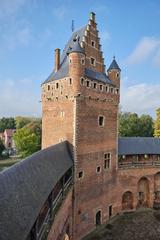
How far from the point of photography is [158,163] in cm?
2556

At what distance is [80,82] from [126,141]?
35.9 ft

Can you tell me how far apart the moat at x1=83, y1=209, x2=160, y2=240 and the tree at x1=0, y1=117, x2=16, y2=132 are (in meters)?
76.6

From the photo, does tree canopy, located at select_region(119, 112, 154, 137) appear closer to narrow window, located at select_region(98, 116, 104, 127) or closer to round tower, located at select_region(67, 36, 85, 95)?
narrow window, located at select_region(98, 116, 104, 127)

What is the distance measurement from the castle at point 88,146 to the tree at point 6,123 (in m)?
73.9

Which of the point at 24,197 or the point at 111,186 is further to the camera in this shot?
the point at 111,186

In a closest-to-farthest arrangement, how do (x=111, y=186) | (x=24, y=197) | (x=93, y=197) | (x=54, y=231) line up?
(x=24, y=197)
(x=54, y=231)
(x=93, y=197)
(x=111, y=186)

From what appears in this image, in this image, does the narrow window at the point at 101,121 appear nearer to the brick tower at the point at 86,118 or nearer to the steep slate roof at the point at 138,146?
the brick tower at the point at 86,118

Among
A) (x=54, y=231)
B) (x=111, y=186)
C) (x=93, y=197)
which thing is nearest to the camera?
(x=54, y=231)

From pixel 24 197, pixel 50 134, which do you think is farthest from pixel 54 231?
pixel 50 134

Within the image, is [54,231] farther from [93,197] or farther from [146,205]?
[146,205]

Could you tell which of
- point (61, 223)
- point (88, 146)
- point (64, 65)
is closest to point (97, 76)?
point (64, 65)

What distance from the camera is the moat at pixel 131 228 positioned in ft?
60.9

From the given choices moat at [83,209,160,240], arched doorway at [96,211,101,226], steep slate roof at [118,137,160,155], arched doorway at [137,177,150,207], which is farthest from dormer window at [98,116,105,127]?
moat at [83,209,160,240]

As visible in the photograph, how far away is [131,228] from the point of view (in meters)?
19.9
